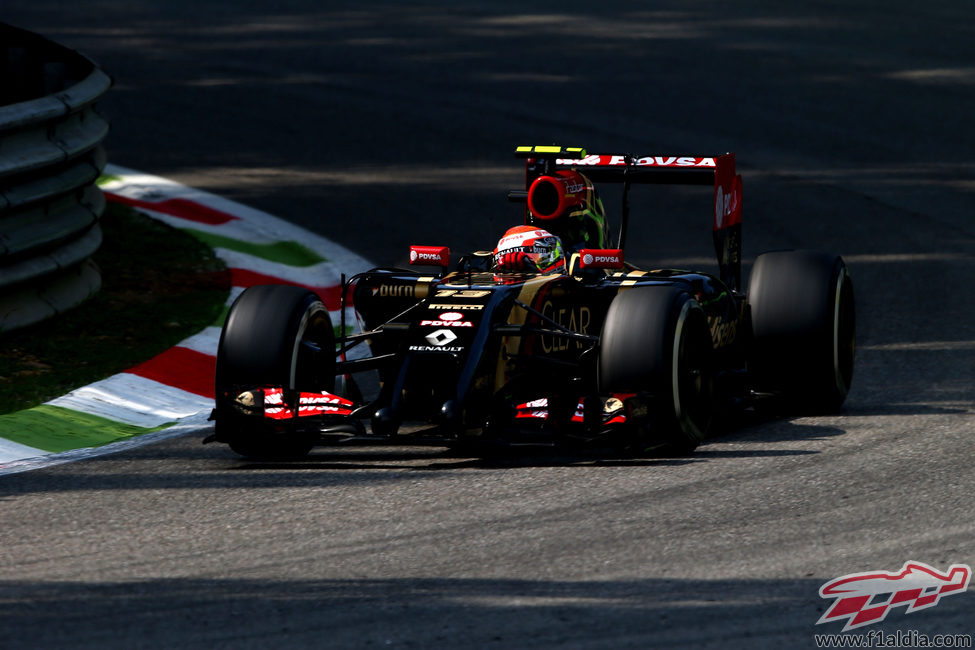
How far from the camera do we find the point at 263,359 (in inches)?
284

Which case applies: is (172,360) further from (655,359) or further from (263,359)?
(655,359)

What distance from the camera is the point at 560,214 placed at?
28.6 ft

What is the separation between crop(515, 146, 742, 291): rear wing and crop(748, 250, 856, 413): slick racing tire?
566 mm

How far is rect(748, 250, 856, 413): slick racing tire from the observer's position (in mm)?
8188

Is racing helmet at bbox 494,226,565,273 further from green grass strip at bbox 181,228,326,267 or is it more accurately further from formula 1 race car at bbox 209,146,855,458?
green grass strip at bbox 181,228,326,267

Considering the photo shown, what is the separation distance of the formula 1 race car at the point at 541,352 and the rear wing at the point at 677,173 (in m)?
0.11

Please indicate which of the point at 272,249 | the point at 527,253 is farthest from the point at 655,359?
the point at 272,249

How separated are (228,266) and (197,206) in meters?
2.04

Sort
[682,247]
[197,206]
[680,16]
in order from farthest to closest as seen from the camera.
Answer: [680,16] → [197,206] → [682,247]

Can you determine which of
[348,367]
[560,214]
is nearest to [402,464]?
[348,367]

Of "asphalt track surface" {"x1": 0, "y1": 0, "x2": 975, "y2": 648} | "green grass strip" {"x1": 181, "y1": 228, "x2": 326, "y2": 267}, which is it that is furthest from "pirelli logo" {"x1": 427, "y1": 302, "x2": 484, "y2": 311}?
"green grass strip" {"x1": 181, "y1": 228, "x2": 326, "y2": 267}

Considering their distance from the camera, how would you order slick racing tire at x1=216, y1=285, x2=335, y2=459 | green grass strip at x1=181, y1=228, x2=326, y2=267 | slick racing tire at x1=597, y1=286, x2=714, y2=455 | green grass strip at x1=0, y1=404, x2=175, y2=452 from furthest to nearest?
1. green grass strip at x1=181, y1=228, x2=326, y2=267
2. green grass strip at x1=0, y1=404, x2=175, y2=452
3. slick racing tire at x1=216, y1=285, x2=335, y2=459
4. slick racing tire at x1=597, y1=286, x2=714, y2=455

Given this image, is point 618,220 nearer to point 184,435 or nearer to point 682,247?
point 682,247

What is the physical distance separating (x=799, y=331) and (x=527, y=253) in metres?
1.51
